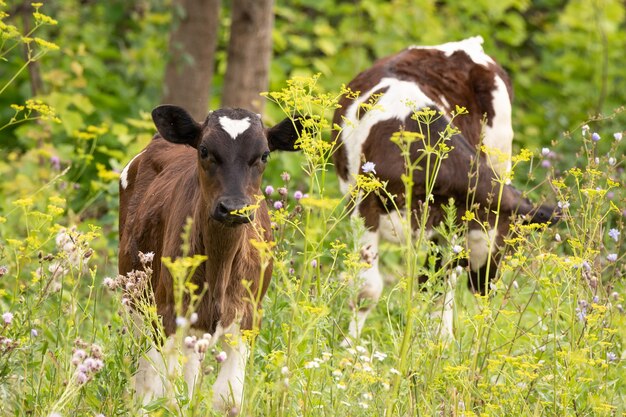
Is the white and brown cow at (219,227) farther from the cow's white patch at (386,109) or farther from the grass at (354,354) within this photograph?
the cow's white patch at (386,109)

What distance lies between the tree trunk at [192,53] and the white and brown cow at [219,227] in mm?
5209

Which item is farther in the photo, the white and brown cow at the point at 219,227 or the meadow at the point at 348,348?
the white and brown cow at the point at 219,227

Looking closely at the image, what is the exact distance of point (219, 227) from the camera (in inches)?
205

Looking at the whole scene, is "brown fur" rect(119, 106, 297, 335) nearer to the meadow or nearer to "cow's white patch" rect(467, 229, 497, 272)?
the meadow

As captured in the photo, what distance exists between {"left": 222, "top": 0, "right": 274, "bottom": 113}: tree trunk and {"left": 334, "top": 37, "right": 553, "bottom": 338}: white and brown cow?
96.1 inches

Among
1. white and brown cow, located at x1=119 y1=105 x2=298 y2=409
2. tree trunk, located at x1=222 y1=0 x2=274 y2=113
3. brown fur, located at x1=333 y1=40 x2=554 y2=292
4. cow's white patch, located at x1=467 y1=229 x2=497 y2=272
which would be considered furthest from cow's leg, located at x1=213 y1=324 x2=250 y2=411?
tree trunk, located at x1=222 y1=0 x2=274 y2=113

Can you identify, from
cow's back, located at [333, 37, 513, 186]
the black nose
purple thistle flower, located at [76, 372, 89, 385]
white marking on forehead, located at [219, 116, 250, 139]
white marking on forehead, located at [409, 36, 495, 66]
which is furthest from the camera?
white marking on forehead, located at [409, 36, 495, 66]

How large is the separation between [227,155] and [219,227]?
0.34m

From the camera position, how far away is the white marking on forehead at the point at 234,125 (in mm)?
5207

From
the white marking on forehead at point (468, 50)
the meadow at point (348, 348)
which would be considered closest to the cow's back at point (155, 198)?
the meadow at point (348, 348)

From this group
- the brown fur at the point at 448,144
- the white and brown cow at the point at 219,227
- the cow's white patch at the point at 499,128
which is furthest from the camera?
the cow's white patch at the point at 499,128

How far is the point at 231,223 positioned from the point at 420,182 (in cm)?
231

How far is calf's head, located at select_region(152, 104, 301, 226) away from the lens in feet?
16.1

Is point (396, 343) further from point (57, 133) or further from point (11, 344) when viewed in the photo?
point (57, 133)
